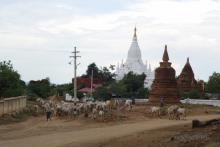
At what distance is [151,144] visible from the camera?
24312 mm

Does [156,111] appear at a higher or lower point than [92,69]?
lower

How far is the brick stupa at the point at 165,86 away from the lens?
2960 inches

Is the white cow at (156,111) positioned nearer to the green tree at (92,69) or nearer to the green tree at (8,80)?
the green tree at (8,80)

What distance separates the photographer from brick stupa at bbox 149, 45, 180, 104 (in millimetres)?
75188

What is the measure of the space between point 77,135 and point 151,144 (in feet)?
28.2

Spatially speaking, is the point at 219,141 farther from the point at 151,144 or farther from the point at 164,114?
the point at 164,114

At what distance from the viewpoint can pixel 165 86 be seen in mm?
76375

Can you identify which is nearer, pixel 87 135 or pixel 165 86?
pixel 87 135

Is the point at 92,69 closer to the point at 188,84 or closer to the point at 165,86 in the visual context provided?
the point at 188,84

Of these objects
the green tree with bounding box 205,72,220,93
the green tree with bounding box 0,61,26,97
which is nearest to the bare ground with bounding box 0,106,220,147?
the green tree with bounding box 0,61,26,97

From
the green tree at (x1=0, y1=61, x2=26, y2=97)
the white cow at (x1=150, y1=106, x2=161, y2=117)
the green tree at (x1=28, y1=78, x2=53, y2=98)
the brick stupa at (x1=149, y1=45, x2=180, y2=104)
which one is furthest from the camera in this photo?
the green tree at (x1=28, y1=78, x2=53, y2=98)

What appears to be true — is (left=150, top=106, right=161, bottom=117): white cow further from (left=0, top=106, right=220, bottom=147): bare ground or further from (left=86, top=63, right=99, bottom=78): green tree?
(left=86, top=63, right=99, bottom=78): green tree

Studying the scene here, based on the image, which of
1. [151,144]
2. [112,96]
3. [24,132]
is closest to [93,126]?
[24,132]

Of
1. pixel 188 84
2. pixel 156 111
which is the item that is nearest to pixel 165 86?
pixel 188 84
